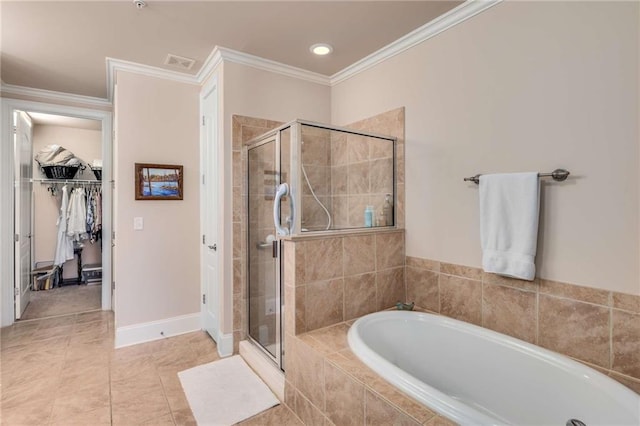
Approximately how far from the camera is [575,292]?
161 cm

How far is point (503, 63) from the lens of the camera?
1.90 metres

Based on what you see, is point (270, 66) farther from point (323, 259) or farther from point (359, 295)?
point (359, 295)

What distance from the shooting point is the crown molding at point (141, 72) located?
281 centimetres

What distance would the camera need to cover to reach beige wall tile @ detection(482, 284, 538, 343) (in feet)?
5.81

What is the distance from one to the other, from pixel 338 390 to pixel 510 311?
1.12 metres

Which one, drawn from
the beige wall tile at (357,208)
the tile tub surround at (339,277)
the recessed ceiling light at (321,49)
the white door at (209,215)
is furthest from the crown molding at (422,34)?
the tile tub surround at (339,277)

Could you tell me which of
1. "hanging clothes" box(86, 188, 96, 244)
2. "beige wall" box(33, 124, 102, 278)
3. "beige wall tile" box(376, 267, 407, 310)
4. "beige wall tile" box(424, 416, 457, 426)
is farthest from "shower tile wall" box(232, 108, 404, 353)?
"beige wall" box(33, 124, 102, 278)

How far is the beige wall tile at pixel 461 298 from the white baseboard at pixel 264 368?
1235 mm

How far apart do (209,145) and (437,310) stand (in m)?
2.45

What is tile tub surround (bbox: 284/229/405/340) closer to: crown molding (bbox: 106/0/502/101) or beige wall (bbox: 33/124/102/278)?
crown molding (bbox: 106/0/502/101)

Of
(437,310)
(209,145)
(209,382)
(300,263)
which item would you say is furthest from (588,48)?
(209,382)

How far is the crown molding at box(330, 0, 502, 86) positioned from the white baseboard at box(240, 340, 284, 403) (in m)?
2.61

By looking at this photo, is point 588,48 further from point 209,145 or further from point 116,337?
point 116,337

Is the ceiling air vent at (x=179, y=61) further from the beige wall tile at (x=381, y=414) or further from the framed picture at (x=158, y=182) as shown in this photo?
the beige wall tile at (x=381, y=414)
